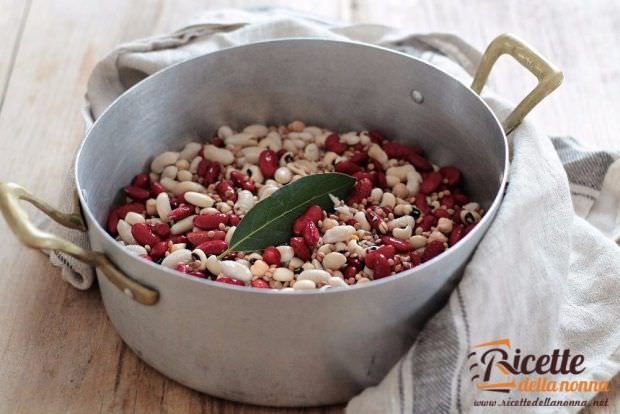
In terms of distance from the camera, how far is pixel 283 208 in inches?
30.0

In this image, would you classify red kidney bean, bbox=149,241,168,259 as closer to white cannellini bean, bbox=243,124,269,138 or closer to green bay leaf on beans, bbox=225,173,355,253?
green bay leaf on beans, bbox=225,173,355,253

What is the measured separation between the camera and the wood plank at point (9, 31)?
40.2 inches

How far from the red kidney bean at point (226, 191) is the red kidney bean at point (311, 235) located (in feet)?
0.31

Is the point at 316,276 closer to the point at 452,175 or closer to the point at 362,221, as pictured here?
the point at 362,221

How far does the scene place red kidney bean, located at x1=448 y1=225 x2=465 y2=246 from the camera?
2.47ft

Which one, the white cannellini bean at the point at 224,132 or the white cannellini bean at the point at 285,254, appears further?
the white cannellini bean at the point at 224,132

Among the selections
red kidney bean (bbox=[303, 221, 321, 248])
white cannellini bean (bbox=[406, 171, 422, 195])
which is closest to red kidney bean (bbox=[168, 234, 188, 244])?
red kidney bean (bbox=[303, 221, 321, 248])

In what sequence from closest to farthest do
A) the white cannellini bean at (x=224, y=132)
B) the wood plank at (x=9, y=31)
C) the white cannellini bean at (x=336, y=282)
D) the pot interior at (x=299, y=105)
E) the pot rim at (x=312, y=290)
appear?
the pot rim at (x=312, y=290) < the white cannellini bean at (x=336, y=282) < the pot interior at (x=299, y=105) < the white cannellini bean at (x=224, y=132) < the wood plank at (x=9, y=31)

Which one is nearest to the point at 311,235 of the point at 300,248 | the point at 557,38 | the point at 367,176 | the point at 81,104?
the point at 300,248

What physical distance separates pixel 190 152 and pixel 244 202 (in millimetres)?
101

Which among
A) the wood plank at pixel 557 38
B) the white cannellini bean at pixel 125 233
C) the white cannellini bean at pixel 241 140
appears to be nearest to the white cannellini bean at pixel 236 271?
the white cannellini bean at pixel 125 233

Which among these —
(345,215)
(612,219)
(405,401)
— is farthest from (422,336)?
(612,219)

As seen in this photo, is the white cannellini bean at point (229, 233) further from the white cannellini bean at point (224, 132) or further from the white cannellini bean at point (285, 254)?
the white cannellini bean at point (224, 132)

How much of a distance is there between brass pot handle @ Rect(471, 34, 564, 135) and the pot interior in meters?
0.03
